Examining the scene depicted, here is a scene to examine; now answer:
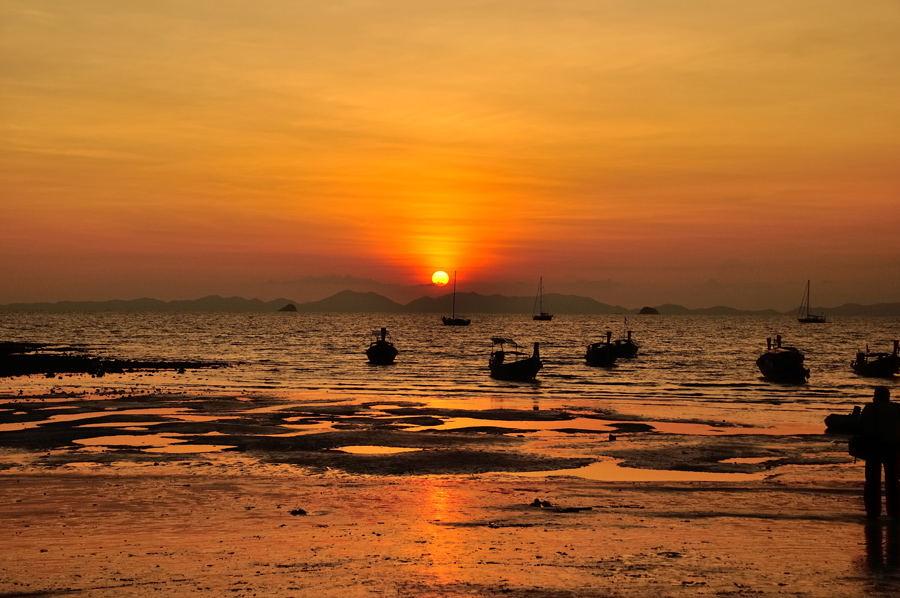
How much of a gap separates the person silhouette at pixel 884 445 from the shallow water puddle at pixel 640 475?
6095 millimetres

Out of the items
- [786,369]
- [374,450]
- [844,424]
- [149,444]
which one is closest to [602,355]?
[786,369]

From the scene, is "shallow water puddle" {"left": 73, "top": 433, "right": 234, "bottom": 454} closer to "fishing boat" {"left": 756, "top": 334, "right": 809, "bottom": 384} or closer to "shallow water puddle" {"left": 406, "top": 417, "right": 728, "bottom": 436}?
"shallow water puddle" {"left": 406, "top": 417, "right": 728, "bottom": 436}

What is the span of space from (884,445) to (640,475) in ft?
26.8

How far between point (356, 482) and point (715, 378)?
62889 mm

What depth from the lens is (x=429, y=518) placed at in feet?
56.6

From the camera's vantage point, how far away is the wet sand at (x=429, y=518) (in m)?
12.5

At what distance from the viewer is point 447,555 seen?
14.0m

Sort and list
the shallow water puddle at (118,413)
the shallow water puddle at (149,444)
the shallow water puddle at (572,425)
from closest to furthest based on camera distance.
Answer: the shallow water puddle at (149,444) → the shallow water puddle at (118,413) → the shallow water puddle at (572,425)

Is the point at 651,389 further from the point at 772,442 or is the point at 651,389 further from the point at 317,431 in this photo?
the point at 317,431

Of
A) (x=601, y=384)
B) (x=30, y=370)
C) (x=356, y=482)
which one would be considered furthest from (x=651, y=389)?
(x=30, y=370)

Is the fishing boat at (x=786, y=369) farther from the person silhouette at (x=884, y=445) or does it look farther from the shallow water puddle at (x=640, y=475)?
the person silhouette at (x=884, y=445)

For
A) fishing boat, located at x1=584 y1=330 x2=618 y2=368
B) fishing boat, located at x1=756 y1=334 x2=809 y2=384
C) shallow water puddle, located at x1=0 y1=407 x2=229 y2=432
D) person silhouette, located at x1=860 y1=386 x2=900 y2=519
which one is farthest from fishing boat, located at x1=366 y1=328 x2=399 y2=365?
person silhouette, located at x1=860 y1=386 x2=900 y2=519

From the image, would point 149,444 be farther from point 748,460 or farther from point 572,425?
point 748,460

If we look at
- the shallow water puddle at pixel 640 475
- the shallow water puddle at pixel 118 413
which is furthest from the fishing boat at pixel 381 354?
the shallow water puddle at pixel 640 475
